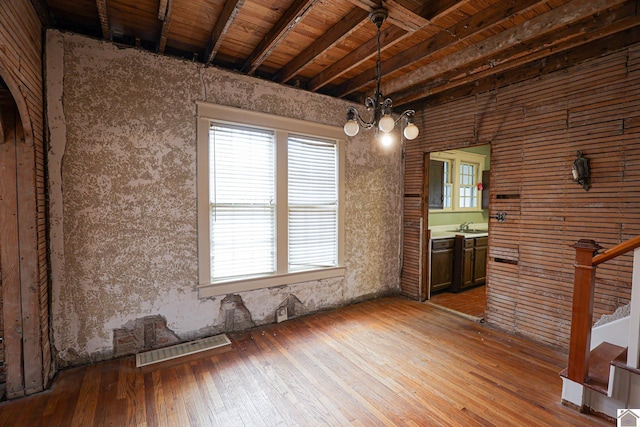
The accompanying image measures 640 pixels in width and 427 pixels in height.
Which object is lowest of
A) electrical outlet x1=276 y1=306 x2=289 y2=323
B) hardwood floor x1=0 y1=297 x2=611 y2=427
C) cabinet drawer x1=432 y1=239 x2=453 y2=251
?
hardwood floor x1=0 y1=297 x2=611 y2=427

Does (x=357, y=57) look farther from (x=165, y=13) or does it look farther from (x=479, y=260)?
(x=479, y=260)

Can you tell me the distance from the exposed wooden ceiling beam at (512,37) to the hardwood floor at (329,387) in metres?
2.74

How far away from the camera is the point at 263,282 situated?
322 centimetres

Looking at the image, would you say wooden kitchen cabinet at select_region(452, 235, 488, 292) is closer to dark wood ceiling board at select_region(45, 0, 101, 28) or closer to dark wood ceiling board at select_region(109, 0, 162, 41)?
dark wood ceiling board at select_region(109, 0, 162, 41)

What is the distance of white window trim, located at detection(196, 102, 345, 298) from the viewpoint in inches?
112

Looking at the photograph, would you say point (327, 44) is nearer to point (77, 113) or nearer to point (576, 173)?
point (77, 113)

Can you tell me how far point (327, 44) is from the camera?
2.54 metres

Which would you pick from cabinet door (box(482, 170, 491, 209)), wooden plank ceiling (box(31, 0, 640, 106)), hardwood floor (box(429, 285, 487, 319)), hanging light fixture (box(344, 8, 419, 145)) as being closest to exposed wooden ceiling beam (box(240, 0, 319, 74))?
wooden plank ceiling (box(31, 0, 640, 106))

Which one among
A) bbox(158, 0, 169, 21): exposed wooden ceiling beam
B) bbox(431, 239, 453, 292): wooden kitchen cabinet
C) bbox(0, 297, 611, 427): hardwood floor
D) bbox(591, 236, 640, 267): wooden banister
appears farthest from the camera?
bbox(431, 239, 453, 292): wooden kitchen cabinet

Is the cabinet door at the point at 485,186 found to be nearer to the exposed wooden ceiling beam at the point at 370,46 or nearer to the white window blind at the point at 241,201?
the exposed wooden ceiling beam at the point at 370,46

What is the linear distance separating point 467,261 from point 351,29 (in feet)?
12.7

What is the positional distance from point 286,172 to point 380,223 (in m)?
1.65

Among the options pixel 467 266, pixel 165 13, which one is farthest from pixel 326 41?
pixel 467 266

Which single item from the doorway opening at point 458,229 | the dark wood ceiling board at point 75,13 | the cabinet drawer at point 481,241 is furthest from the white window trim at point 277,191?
the cabinet drawer at point 481,241
